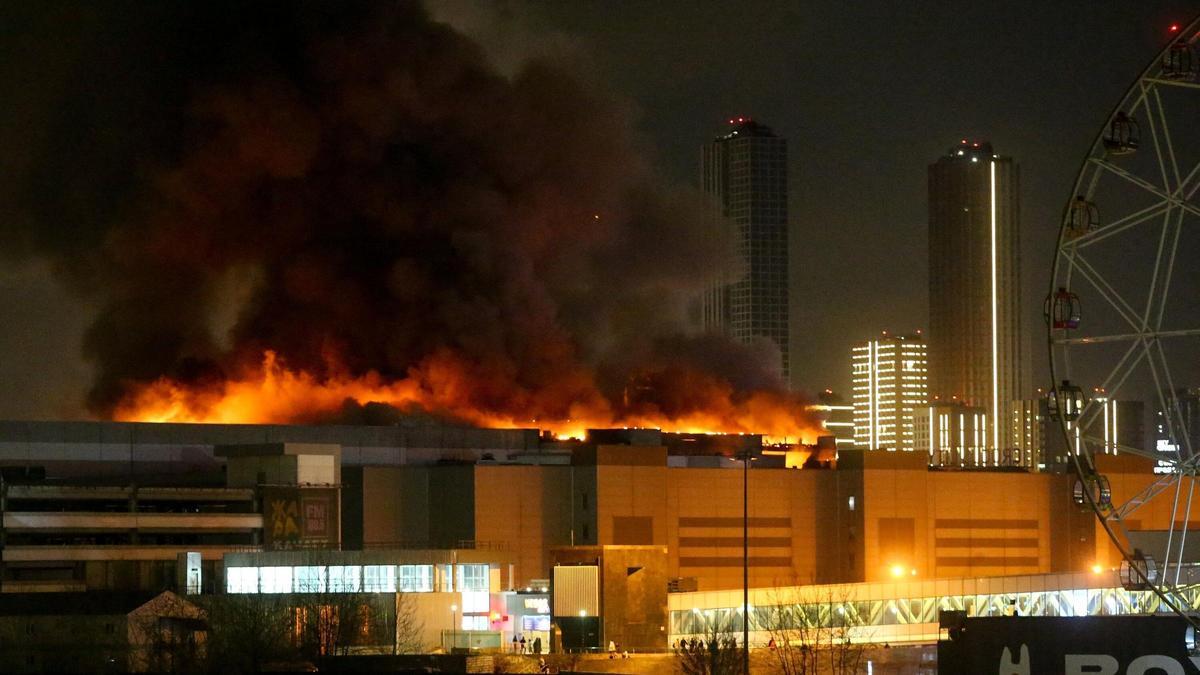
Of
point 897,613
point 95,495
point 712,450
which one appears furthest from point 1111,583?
point 95,495

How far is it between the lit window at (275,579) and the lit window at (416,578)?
4.54 m

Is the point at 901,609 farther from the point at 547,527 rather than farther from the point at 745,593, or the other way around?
the point at 547,527

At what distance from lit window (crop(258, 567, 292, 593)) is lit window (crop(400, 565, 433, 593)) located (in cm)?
454

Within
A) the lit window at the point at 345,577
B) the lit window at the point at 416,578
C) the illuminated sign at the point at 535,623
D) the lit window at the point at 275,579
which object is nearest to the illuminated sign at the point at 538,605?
the illuminated sign at the point at 535,623

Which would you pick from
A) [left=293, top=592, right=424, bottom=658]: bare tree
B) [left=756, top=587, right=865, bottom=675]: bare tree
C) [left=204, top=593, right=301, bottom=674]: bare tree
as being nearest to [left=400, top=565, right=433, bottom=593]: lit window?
[left=293, top=592, right=424, bottom=658]: bare tree

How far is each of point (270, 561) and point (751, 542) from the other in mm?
32218

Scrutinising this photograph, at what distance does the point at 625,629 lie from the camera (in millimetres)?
91938

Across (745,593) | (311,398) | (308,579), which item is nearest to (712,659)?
(745,593)

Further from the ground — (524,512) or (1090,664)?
(524,512)

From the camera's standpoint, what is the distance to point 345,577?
9319cm

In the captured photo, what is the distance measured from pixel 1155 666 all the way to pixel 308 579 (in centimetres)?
4453

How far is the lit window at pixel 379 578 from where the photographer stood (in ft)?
307

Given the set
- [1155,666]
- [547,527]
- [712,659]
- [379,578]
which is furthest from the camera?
[547,527]

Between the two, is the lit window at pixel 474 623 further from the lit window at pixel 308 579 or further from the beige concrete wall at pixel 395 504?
the beige concrete wall at pixel 395 504
